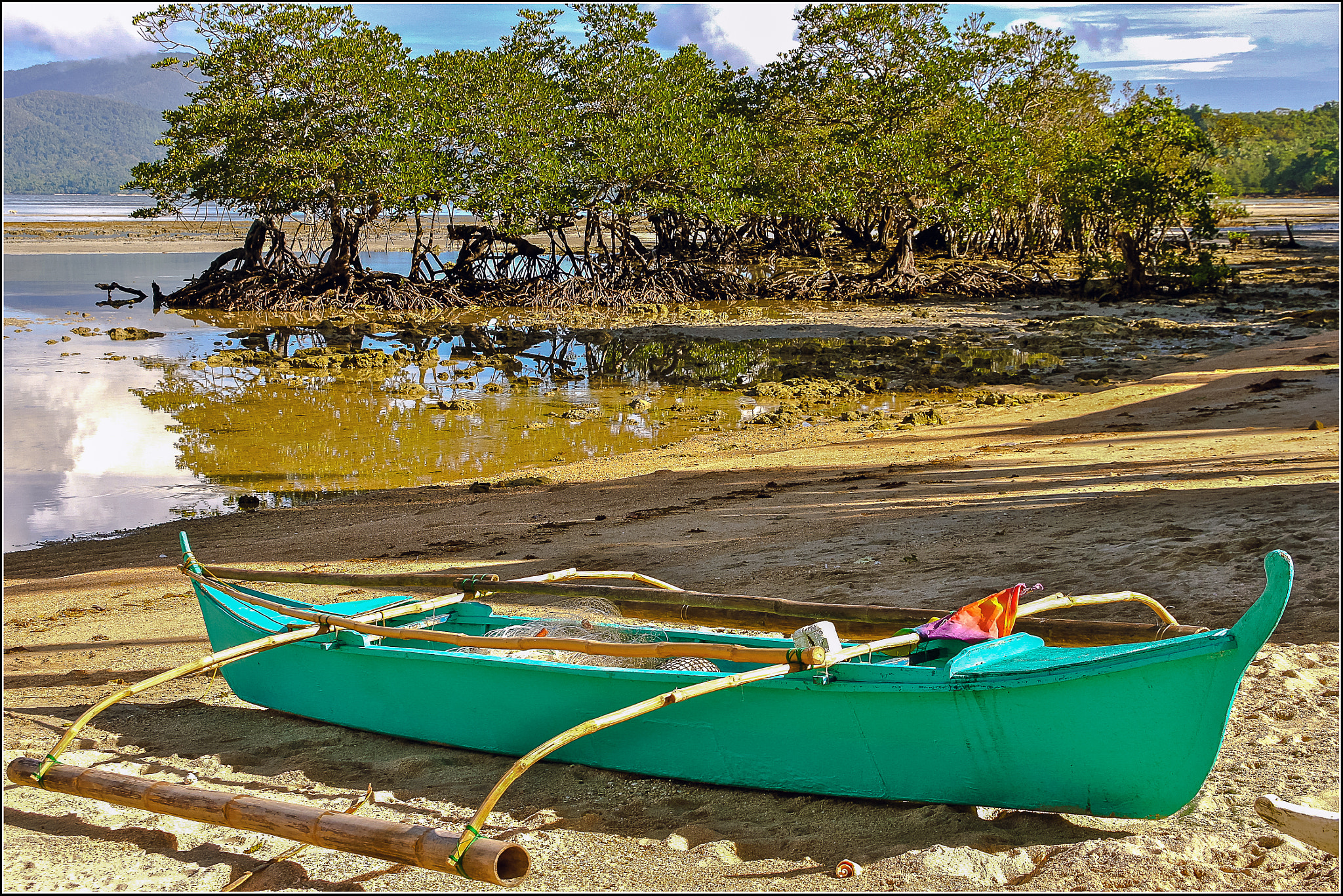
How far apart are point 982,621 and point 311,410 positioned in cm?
1142

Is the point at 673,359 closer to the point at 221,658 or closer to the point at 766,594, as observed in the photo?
the point at 766,594

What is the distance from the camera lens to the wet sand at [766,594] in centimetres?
327

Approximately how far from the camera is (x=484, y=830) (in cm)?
366

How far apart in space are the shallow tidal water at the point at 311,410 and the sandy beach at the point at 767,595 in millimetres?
888

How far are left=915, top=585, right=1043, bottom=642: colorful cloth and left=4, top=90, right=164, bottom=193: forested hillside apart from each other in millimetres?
129819

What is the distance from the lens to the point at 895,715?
134 inches

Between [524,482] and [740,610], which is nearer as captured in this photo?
[740,610]

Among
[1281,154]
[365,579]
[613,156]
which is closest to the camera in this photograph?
[365,579]

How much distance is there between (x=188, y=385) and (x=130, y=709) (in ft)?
37.2

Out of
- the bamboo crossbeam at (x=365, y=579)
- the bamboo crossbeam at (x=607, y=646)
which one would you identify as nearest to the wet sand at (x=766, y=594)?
the bamboo crossbeam at (x=607, y=646)

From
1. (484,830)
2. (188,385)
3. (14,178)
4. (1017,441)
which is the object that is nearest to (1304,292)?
(1017,441)

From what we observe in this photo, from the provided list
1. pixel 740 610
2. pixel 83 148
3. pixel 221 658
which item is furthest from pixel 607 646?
pixel 83 148

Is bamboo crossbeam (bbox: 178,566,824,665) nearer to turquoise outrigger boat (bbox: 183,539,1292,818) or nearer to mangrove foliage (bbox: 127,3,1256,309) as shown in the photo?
turquoise outrigger boat (bbox: 183,539,1292,818)

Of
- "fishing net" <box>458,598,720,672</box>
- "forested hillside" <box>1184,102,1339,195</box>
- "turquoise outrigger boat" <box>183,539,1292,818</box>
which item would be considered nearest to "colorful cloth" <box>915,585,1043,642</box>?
"turquoise outrigger boat" <box>183,539,1292,818</box>
